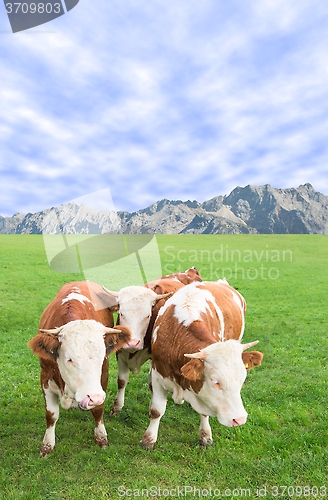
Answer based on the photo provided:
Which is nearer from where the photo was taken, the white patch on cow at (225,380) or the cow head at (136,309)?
the white patch on cow at (225,380)

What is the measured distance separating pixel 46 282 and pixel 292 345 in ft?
58.5

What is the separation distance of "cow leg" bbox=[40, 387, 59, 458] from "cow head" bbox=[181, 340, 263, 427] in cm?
277

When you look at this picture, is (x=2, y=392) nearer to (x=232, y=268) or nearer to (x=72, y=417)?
(x=72, y=417)

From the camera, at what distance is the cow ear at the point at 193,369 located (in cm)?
425

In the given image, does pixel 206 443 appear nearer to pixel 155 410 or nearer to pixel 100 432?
pixel 155 410

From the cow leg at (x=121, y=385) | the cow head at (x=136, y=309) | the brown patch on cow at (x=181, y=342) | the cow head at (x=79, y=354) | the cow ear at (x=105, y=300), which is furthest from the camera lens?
the cow leg at (x=121, y=385)

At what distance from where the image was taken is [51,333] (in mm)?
4711

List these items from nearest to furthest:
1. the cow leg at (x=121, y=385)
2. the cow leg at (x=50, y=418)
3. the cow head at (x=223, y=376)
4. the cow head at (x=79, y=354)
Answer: the cow head at (x=223, y=376) < the cow head at (x=79, y=354) < the cow leg at (x=50, y=418) < the cow leg at (x=121, y=385)

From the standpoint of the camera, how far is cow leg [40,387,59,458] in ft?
17.9

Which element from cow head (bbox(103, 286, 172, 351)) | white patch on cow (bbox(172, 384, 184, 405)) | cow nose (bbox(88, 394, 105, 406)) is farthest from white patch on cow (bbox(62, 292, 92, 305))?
white patch on cow (bbox(172, 384, 184, 405))

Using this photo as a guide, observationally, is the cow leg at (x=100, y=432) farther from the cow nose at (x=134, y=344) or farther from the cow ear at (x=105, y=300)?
the cow ear at (x=105, y=300)

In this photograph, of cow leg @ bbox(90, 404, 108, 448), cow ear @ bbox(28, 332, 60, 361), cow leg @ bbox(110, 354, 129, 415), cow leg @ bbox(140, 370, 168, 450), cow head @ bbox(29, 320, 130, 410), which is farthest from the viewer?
cow leg @ bbox(110, 354, 129, 415)

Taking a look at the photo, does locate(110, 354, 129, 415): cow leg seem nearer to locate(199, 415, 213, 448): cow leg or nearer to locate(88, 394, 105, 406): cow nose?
locate(199, 415, 213, 448): cow leg

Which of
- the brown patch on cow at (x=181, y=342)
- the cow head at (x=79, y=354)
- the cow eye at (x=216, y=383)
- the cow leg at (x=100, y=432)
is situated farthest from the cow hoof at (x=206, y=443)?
the cow head at (x=79, y=354)
